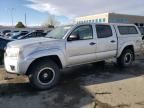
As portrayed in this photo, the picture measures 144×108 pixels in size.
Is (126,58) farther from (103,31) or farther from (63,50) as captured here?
(63,50)

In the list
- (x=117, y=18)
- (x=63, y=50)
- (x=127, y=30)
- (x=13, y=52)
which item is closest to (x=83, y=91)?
(x=63, y=50)

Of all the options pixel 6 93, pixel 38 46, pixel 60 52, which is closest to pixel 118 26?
pixel 60 52

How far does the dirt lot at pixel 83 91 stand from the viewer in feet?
17.3

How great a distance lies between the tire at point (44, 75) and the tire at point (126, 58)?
332 cm

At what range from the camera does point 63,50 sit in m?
6.76

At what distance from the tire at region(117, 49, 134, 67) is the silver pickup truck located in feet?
0.13

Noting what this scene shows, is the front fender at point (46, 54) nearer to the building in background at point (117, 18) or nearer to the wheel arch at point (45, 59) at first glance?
the wheel arch at point (45, 59)

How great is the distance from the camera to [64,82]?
718cm

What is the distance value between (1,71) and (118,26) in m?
4.98

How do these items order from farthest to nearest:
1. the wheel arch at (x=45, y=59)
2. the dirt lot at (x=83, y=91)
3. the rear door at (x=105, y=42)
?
1. the rear door at (x=105, y=42)
2. the wheel arch at (x=45, y=59)
3. the dirt lot at (x=83, y=91)

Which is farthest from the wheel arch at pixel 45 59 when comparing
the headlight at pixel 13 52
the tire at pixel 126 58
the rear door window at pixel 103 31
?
the tire at pixel 126 58

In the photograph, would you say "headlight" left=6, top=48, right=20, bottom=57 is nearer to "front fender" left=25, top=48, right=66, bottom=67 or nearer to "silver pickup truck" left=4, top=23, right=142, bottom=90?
"silver pickup truck" left=4, top=23, right=142, bottom=90

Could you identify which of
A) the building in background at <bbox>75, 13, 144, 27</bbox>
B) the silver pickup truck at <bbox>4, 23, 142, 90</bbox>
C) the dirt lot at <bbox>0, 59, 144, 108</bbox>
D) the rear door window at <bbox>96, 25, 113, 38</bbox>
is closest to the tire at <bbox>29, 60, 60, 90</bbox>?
the silver pickup truck at <bbox>4, 23, 142, 90</bbox>

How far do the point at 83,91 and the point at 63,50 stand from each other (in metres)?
1.40
